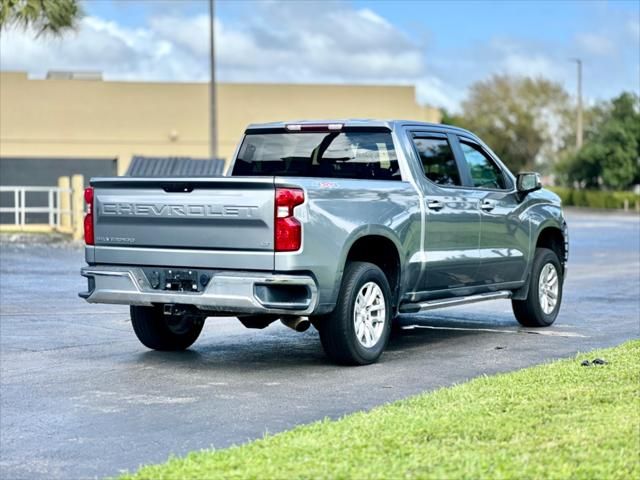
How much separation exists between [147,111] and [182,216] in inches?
1656

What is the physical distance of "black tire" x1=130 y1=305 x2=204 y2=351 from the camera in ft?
35.0

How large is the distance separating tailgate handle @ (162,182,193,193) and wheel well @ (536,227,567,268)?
4.79 meters

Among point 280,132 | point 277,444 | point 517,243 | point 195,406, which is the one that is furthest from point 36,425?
point 517,243

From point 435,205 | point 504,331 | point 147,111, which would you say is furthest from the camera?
point 147,111

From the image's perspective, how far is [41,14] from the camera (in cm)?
3044

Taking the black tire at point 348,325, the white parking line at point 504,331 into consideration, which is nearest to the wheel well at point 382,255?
the black tire at point 348,325

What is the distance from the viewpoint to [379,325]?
32.9 feet

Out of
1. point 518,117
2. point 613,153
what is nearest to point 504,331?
point 613,153

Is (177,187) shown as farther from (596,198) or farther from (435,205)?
(596,198)

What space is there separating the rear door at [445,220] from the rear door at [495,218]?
0.58 ft

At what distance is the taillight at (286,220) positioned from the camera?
908cm

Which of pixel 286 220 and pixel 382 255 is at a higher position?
pixel 286 220

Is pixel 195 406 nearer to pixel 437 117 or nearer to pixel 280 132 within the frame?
pixel 280 132

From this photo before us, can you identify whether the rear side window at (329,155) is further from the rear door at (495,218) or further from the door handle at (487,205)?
the door handle at (487,205)
